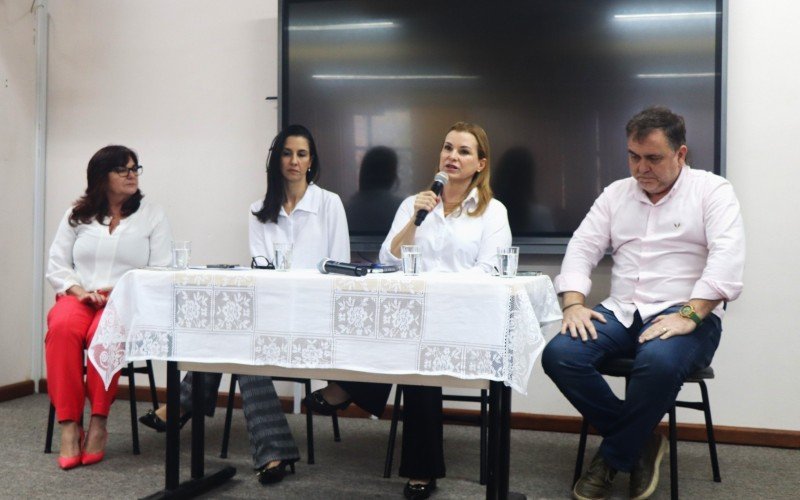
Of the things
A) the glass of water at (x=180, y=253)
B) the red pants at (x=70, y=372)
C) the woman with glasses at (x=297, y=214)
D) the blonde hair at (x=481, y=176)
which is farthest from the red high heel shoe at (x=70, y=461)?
the blonde hair at (x=481, y=176)

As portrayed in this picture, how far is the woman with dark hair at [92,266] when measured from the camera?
111 inches

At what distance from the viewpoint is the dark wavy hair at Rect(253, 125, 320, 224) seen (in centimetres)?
308

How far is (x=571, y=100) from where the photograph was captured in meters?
3.24

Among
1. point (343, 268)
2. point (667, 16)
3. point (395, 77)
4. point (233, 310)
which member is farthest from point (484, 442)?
point (667, 16)

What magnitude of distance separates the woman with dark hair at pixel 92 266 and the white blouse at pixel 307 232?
440 mm

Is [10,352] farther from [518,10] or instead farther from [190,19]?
[518,10]

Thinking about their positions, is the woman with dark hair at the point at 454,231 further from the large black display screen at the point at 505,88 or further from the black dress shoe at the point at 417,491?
the large black display screen at the point at 505,88

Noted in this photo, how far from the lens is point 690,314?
2355mm

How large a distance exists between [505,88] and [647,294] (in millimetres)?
1178

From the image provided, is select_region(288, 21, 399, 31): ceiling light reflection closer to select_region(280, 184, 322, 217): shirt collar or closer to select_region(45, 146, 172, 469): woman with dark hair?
select_region(280, 184, 322, 217): shirt collar

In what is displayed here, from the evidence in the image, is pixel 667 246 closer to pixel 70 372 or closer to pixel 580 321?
pixel 580 321

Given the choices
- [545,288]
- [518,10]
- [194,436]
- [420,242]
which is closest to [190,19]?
[518,10]

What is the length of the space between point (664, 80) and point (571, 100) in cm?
37

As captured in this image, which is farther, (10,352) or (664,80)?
(10,352)
